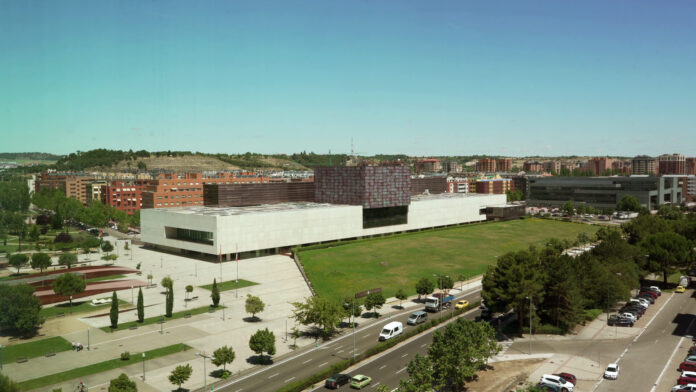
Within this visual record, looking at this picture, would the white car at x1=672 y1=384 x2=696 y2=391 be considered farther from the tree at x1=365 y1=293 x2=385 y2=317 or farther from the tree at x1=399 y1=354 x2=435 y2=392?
the tree at x1=365 y1=293 x2=385 y2=317

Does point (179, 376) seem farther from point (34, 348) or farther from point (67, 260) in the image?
point (67, 260)

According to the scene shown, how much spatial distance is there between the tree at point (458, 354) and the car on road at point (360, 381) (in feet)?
21.0

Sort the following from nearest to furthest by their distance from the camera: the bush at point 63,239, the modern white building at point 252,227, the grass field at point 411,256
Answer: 1. the grass field at point 411,256
2. the modern white building at point 252,227
3. the bush at point 63,239

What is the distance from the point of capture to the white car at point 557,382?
1623 inches

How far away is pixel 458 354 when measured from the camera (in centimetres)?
4106

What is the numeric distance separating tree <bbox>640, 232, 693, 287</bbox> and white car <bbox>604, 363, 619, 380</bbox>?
1648 inches

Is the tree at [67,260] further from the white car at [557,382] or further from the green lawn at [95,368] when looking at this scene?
the white car at [557,382]

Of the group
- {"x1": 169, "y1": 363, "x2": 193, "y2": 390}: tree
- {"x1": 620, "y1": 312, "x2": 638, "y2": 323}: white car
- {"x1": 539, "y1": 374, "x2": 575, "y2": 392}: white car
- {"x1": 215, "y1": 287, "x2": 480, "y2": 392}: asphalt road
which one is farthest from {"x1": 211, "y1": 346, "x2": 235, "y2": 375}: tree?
{"x1": 620, "y1": 312, "x2": 638, "y2": 323}: white car

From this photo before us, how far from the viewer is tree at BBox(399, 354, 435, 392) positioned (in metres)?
36.4


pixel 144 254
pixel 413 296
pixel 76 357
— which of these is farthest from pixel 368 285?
pixel 144 254

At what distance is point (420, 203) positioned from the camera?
143500mm

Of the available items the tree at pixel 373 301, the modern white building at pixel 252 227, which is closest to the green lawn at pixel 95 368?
the tree at pixel 373 301

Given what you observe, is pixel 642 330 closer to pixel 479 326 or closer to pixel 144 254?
pixel 479 326

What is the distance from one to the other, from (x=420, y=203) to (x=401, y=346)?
91.7 metres
